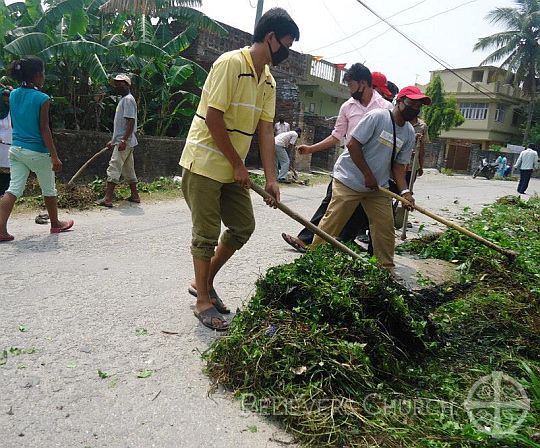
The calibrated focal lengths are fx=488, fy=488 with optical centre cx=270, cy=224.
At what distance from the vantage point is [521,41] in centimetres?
3612

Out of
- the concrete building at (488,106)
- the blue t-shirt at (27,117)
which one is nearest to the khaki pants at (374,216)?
the blue t-shirt at (27,117)

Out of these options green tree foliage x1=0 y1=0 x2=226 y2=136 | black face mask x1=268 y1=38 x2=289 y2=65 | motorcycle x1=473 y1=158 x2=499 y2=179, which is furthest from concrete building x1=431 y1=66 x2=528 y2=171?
black face mask x1=268 y1=38 x2=289 y2=65

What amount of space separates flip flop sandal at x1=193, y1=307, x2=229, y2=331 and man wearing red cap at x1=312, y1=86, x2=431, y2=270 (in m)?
1.38

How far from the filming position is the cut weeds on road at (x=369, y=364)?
7.17 ft

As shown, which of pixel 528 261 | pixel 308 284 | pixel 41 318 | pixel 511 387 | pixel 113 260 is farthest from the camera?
pixel 528 261

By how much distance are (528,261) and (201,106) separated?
156 inches

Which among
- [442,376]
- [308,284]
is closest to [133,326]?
[308,284]

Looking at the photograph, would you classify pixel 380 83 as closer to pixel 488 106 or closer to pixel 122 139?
Answer: pixel 122 139

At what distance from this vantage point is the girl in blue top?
5.04 meters

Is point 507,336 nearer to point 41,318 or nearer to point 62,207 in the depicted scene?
point 41,318

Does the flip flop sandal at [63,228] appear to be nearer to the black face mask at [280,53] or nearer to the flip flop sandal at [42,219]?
the flip flop sandal at [42,219]

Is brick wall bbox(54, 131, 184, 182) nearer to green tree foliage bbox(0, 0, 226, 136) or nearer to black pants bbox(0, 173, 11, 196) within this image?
green tree foliage bbox(0, 0, 226, 136)

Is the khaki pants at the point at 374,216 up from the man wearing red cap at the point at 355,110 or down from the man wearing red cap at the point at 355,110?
down

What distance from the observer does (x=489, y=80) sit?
43.3 meters
